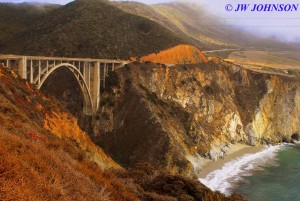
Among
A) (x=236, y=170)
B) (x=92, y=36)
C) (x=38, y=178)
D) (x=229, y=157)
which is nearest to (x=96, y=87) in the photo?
(x=236, y=170)

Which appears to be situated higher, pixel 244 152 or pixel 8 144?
pixel 8 144

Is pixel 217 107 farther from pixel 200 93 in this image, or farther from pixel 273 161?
pixel 273 161

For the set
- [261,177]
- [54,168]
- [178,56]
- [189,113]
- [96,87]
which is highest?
[178,56]

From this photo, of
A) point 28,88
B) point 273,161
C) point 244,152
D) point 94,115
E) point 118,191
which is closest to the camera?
point 118,191

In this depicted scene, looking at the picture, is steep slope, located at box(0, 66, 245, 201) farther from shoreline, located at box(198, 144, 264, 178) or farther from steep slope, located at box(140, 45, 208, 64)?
steep slope, located at box(140, 45, 208, 64)

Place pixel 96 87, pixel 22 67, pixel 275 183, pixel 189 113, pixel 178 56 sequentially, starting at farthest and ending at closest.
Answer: pixel 178 56
pixel 189 113
pixel 96 87
pixel 275 183
pixel 22 67

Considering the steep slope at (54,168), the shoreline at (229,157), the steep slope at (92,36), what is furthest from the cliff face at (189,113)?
the steep slope at (54,168)

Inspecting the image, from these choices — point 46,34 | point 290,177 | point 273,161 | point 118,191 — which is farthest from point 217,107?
point 118,191

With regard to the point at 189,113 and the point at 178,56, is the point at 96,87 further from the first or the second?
the point at 178,56
